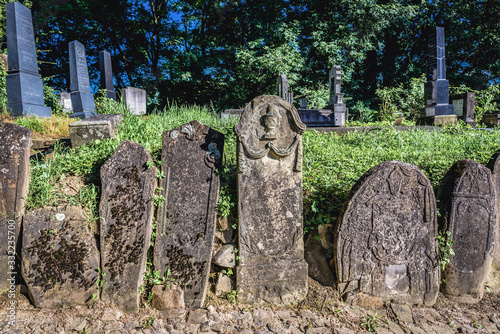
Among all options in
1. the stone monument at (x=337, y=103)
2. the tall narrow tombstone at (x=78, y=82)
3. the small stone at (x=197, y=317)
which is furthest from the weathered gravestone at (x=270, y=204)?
the stone monument at (x=337, y=103)

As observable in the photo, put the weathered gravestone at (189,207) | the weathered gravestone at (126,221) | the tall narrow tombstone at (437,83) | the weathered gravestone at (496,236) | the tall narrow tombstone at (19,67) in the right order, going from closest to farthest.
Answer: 1. the weathered gravestone at (126,221)
2. the weathered gravestone at (189,207)
3. the weathered gravestone at (496,236)
4. the tall narrow tombstone at (19,67)
5. the tall narrow tombstone at (437,83)

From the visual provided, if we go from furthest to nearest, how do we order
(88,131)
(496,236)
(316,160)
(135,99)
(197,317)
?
(135,99)
(316,160)
(88,131)
(496,236)
(197,317)

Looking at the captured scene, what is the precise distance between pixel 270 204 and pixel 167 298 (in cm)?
122

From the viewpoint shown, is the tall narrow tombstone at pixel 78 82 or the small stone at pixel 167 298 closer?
the small stone at pixel 167 298

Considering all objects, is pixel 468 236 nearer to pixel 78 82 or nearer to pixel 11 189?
pixel 11 189

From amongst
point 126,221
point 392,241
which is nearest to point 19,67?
point 126,221

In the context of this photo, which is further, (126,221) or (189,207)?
(189,207)

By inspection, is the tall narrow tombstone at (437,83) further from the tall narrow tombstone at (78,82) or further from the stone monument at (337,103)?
the tall narrow tombstone at (78,82)

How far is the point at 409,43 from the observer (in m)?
16.3

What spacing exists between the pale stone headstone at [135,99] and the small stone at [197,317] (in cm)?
620

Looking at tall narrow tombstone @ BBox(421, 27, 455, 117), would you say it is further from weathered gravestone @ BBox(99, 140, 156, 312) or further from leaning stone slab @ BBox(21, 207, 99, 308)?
leaning stone slab @ BBox(21, 207, 99, 308)

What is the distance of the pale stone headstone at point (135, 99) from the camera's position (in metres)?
7.68

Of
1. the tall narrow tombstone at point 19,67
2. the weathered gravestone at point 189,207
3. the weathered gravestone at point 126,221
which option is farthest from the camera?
the tall narrow tombstone at point 19,67

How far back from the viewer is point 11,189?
2502mm
